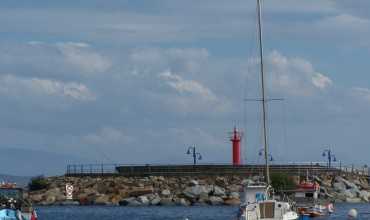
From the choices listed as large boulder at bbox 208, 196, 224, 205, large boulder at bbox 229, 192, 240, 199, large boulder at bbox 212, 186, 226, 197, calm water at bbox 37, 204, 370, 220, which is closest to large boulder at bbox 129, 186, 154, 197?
calm water at bbox 37, 204, 370, 220

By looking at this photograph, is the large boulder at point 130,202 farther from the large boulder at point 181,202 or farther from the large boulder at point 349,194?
the large boulder at point 349,194

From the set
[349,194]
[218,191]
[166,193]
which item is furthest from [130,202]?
[349,194]

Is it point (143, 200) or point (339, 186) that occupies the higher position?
point (339, 186)

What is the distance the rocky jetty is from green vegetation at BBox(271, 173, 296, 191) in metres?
3.73

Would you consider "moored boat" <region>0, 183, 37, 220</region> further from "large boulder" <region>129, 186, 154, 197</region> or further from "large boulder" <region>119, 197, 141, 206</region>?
"large boulder" <region>129, 186, 154, 197</region>

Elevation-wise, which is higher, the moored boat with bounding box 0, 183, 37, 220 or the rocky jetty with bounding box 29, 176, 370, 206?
the rocky jetty with bounding box 29, 176, 370, 206

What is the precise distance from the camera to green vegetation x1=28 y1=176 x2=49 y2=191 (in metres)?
139

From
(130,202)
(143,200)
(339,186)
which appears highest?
(339,186)

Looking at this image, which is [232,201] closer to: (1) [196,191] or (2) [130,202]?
(1) [196,191]

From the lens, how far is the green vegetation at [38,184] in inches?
5487

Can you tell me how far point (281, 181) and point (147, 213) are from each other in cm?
1445

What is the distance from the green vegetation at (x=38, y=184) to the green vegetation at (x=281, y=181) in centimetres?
3152

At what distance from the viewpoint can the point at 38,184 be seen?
462ft

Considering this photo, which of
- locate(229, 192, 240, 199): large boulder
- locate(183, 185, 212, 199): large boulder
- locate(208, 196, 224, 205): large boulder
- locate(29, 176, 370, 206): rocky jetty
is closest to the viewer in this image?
locate(208, 196, 224, 205): large boulder
